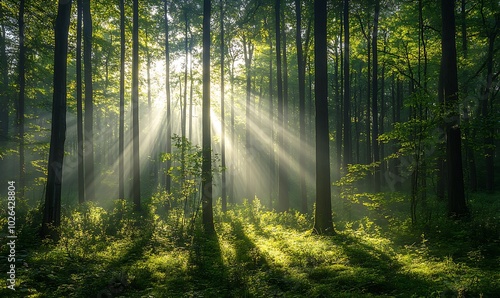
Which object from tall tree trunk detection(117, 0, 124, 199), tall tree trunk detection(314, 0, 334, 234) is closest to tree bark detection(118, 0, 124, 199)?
tall tree trunk detection(117, 0, 124, 199)

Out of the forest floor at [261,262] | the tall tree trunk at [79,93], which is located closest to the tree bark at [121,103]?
the tall tree trunk at [79,93]

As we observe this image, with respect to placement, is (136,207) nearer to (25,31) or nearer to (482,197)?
(25,31)

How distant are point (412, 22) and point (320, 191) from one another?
14.3 m

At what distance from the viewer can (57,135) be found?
10023 millimetres

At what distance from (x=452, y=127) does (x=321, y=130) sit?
462cm

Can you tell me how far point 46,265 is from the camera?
727 centimetres

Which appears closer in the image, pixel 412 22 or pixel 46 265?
pixel 46 265

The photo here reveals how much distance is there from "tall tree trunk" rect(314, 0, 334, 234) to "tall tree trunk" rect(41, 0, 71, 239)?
894 centimetres

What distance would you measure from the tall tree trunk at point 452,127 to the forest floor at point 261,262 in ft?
2.41

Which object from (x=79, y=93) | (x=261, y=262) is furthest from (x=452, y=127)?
(x=79, y=93)

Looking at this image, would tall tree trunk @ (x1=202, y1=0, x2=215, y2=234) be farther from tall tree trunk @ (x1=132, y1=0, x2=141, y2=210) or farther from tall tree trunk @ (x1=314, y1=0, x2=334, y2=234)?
tall tree trunk @ (x1=132, y1=0, x2=141, y2=210)

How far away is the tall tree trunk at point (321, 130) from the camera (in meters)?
11.1

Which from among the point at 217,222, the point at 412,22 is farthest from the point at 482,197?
the point at 217,222

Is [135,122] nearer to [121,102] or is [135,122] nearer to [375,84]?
[121,102]
